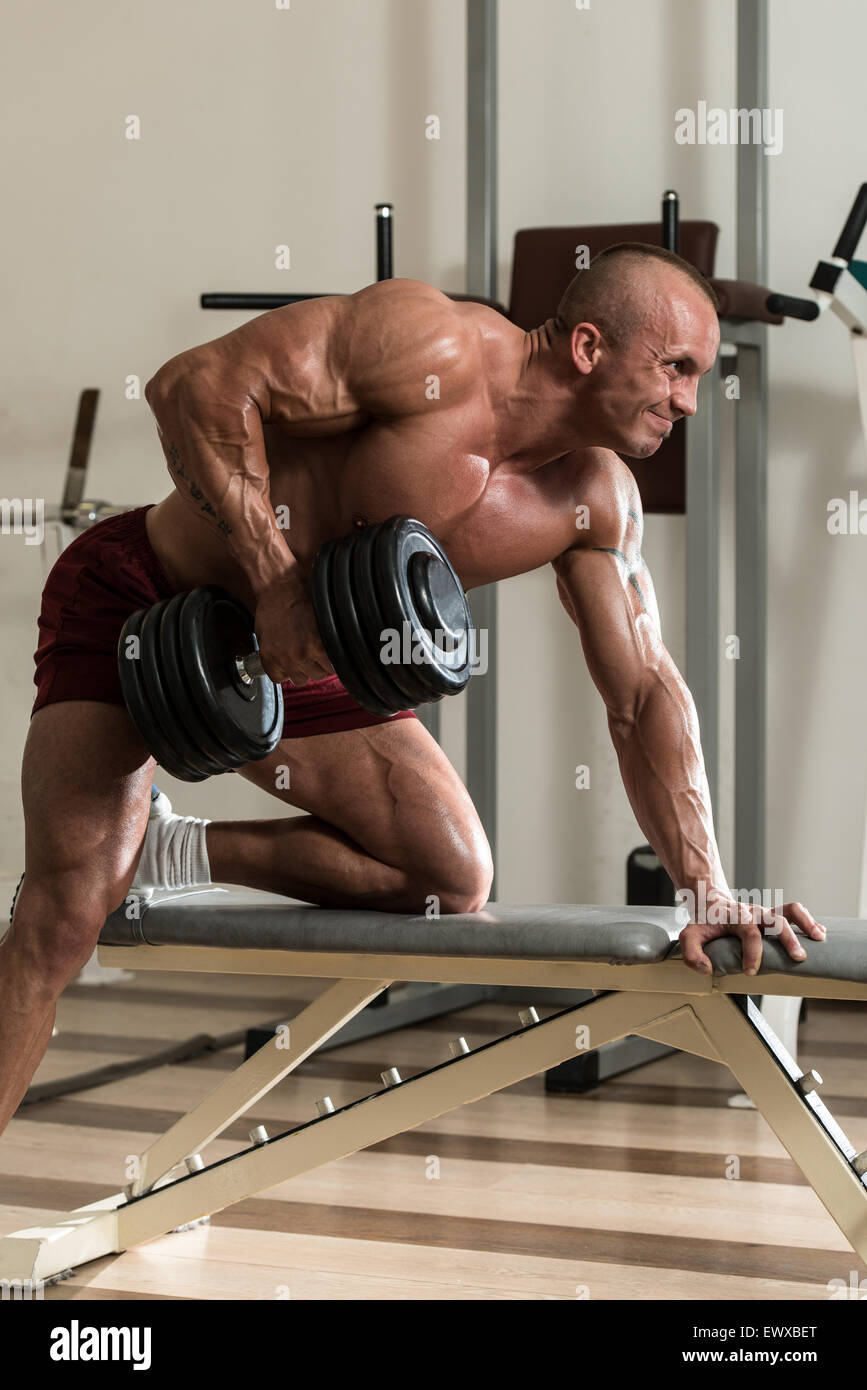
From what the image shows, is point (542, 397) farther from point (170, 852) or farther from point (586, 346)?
point (170, 852)

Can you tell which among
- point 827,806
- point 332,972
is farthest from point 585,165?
point 332,972

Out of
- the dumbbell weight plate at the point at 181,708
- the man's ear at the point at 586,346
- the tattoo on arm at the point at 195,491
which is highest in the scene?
the man's ear at the point at 586,346

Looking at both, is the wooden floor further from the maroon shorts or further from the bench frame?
the maroon shorts

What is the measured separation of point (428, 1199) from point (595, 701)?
2094 millimetres

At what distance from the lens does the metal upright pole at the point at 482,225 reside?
398 centimetres

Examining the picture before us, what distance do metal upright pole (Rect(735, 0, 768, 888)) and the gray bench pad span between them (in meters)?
1.42

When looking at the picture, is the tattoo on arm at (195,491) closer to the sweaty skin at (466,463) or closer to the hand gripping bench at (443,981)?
the sweaty skin at (466,463)

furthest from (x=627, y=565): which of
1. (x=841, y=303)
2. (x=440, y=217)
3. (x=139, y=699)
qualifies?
(x=440, y=217)

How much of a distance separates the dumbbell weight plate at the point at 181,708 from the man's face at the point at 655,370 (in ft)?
2.15

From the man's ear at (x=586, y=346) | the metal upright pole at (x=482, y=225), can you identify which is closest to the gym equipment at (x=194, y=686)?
the man's ear at (x=586, y=346)

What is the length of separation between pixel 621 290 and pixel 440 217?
272 centimetres

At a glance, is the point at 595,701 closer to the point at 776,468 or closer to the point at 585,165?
the point at 776,468

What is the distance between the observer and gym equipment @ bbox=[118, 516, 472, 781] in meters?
1.86

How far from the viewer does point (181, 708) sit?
76.8 inches
